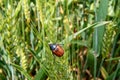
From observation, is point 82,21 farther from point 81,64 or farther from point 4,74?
point 4,74

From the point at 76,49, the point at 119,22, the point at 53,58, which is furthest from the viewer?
the point at 76,49

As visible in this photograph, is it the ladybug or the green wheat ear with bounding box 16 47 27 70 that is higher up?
the ladybug

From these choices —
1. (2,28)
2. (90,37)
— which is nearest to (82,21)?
(90,37)

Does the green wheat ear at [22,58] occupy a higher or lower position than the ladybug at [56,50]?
lower

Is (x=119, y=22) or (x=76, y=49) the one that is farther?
(x=76, y=49)

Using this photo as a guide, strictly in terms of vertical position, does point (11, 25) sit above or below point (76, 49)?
above

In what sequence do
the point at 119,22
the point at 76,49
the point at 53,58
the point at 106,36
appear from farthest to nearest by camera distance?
1. the point at 76,49
2. the point at 119,22
3. the point at 106,36
4. the point at 53,58

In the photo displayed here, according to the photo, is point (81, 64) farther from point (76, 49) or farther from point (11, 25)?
point (11, 25)
